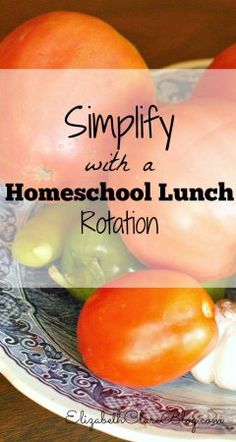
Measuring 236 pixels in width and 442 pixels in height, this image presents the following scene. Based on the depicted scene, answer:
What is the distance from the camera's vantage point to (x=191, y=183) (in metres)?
0.60

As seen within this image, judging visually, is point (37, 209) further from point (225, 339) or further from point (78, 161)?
point (225, 339)

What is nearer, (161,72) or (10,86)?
→ (10,86)

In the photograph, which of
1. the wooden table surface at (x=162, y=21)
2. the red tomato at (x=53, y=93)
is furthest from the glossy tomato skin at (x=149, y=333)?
the wooden table surface at (x=162, y=21)

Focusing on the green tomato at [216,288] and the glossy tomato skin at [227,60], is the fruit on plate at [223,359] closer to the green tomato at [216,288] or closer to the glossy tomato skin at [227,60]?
the green tomato at [216,288]

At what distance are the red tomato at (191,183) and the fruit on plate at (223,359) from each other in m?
0.04

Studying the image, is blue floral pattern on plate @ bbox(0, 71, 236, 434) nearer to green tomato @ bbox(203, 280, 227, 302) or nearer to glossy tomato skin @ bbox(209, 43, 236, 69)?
green tomato @ bbox(203, 280, 227, 302)

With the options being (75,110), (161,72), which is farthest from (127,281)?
(161,72)

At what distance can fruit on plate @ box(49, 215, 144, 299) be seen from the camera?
0.66 metres

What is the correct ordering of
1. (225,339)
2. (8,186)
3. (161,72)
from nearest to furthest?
1. (225,339)
2. (8,186)
3. (161,72)

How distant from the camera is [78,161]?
0.66 m

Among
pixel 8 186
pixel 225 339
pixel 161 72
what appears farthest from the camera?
pixel 161 72

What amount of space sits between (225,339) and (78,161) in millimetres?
188

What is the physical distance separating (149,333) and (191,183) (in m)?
0.12

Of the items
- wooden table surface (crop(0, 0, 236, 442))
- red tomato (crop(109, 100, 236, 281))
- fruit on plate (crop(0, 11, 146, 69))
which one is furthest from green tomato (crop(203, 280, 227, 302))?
wooden table surface (crop(0, 0, 236, 442))
